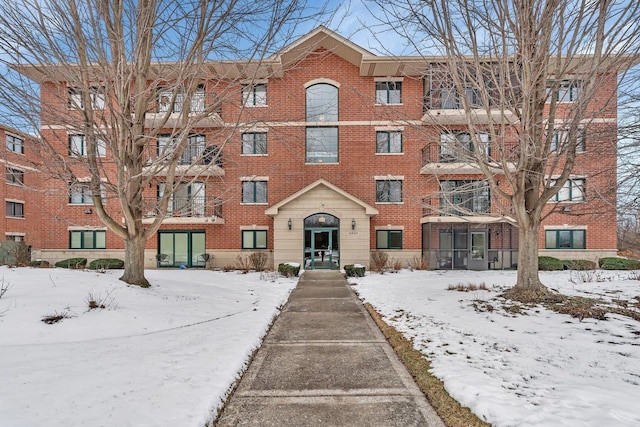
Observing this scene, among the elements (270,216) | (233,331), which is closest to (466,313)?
(233,331)

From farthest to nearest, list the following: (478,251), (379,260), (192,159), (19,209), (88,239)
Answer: (19,209)
(88,239)
(478,251)
(379,260)
(192,159)

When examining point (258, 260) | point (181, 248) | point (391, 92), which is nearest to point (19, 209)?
point (181, 248)

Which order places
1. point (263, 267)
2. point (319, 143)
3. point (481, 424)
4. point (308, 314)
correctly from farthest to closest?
point (319, 143) → point (263, 267) → point (308, 314) → point (481, 424)

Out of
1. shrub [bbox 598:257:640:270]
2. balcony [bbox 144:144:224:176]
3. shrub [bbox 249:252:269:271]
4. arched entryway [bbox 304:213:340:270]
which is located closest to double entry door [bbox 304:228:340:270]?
arched entryway [bbox 304:213:340:270]

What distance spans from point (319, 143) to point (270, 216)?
5630mm

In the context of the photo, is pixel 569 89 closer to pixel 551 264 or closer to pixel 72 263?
pixel 551 264

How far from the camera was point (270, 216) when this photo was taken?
20.7 metres

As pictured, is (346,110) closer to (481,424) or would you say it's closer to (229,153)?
(229,153)


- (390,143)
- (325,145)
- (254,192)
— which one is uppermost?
(390,143)

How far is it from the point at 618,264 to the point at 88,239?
107 ft

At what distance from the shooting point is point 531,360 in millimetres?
5211

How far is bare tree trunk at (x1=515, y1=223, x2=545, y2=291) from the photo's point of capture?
9.53 m

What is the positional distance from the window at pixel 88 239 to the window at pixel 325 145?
47.5 feet

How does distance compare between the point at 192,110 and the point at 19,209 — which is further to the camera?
the point at 19,209
